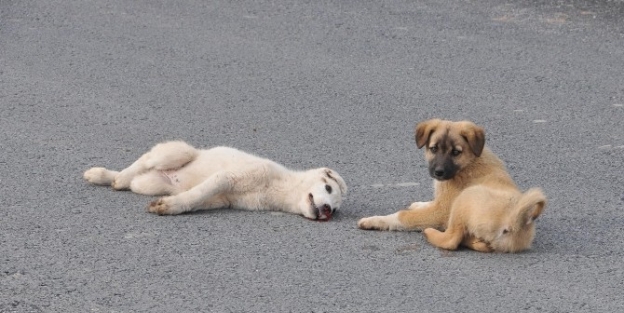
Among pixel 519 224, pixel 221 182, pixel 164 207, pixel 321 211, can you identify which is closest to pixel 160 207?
pixel 164 207

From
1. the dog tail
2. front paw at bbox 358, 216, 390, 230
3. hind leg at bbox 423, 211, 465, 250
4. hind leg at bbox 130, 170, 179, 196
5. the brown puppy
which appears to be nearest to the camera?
the dog tail

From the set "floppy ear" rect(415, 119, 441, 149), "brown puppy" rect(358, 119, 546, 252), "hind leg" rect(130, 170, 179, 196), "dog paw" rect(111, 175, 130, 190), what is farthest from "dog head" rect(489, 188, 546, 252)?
"dog paw" rect(111, 175, 130, 190)

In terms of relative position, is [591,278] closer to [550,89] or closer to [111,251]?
[111,251]

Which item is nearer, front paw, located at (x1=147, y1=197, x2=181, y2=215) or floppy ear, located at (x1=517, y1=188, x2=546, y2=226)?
floppy ear, located at (x1=517, y1=188, x2=546, y2=226)

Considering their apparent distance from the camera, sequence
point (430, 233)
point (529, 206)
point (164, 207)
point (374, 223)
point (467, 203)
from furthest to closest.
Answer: point (164, 207)
point (374, 223)
point (430, 233)
point (467, 203)
point (529, 206)

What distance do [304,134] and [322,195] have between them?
1.85m

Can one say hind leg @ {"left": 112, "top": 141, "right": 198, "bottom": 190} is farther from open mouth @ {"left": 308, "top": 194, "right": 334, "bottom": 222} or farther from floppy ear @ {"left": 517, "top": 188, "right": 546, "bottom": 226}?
floppy ear @ {"left": 517, "top": 188, "right": 546, "bottom": 226}

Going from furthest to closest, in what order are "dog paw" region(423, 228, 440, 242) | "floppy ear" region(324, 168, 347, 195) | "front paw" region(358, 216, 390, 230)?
"floppy ear" region(324, 168, 347, 195), "front paw" region(358, 216, 390, 230), "dog paw" region(423, 228, 440, 242)

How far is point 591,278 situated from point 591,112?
342cm

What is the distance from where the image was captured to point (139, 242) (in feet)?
21.7

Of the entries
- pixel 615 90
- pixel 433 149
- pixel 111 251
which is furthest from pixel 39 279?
pixel 615 90

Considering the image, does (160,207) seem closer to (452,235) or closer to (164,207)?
(164,207)

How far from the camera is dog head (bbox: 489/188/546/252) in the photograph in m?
6.36

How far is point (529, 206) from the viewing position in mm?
6359
